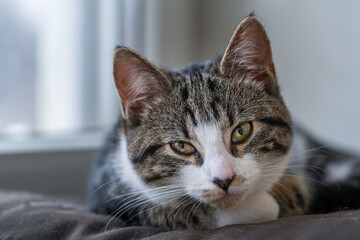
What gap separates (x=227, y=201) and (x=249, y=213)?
9 cm

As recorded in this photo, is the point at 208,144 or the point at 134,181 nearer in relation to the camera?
the point at 208,144

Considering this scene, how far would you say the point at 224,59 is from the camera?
1227 mm

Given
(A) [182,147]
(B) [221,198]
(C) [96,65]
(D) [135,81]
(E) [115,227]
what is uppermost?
(C) [96,65]

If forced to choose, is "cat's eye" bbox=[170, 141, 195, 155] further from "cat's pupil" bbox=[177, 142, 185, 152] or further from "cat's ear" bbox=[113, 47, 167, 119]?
"cat's ear" bbox=[113, 47, 167, 119]

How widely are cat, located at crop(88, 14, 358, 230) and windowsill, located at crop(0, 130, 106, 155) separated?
2.56 feet

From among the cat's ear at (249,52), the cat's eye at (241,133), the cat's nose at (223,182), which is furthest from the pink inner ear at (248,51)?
the cat's nose at (223,182)

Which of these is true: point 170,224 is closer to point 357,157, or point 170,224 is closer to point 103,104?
point 357,157

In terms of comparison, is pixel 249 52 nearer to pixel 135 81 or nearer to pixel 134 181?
pixel 135 81

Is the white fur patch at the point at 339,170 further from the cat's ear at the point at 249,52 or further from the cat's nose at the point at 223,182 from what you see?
the cat's nose at the point at 223,182

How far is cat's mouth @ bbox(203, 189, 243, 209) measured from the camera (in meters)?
1.06

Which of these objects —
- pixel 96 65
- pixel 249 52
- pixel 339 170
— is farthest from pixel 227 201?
pixel 96 65

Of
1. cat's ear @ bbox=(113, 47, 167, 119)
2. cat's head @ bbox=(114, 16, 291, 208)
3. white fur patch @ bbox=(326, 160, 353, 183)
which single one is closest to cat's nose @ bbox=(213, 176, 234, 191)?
cat's head @ bbox=(114, 16, 291, 208)

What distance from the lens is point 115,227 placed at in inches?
47.7

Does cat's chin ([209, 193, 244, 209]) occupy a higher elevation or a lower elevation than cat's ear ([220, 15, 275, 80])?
lower
